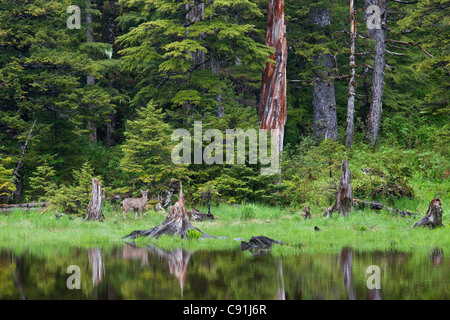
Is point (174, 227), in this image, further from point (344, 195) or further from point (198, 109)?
point (198, 109)

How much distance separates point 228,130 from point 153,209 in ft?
13.4

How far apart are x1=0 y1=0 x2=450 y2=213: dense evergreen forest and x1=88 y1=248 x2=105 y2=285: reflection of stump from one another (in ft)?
20.7

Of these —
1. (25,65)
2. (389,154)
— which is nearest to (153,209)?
(25,65)

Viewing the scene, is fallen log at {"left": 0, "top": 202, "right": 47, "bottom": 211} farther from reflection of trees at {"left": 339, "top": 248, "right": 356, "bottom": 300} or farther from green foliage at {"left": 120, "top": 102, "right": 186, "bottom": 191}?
reflection of trees at {"left": 339, "top": 248, "right": 356, "bottom": 300}

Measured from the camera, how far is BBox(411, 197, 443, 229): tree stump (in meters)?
12.3

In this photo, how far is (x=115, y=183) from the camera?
20.4m

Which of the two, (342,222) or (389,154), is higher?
(389,154)

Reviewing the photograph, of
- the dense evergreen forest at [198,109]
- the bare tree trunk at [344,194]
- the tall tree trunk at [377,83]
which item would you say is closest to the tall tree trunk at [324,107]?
the dense evergreen forest at [198,109]

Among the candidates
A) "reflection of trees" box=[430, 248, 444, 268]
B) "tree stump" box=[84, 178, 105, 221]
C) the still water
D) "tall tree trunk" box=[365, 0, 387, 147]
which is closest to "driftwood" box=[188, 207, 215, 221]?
"tree stump" box=[84, 178, 105, 221]

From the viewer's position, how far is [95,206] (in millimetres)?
15273

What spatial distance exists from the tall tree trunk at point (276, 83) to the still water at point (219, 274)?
11164 mm

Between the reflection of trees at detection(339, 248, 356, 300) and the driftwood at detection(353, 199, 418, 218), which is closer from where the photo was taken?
the reflection of trees at detection(339, 248, 356, 300)
